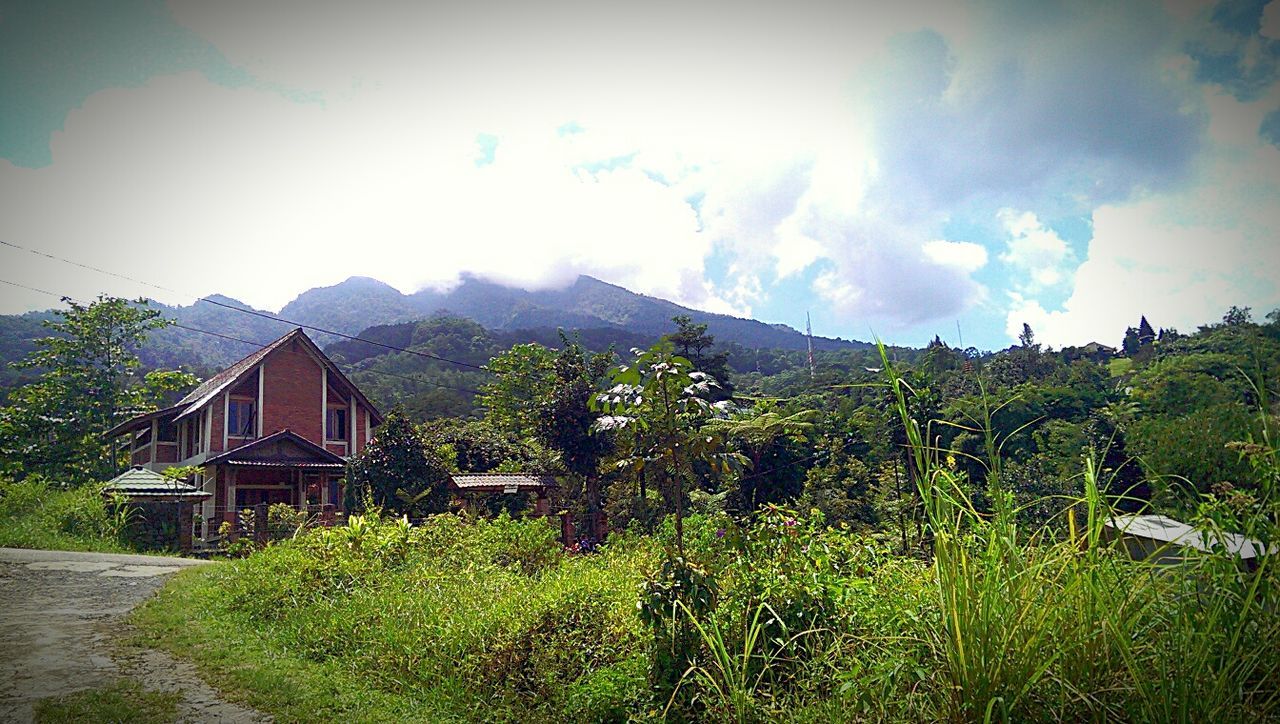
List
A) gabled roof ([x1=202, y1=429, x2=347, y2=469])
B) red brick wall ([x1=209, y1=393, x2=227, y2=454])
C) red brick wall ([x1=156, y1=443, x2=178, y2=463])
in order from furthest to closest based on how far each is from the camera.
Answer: red brick wall ([x1=156, y1=443, x2=178, y2=463])
red brick wall ([x1=209, y1=393, x2=227, y2=454])
gabled roof ([x1=202, y1=429, x2=347, y2=469])

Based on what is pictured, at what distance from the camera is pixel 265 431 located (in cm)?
2506

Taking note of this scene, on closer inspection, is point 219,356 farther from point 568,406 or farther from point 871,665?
point 871,665

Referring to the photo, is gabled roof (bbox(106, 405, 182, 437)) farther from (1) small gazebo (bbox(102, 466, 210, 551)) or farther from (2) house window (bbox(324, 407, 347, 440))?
(1) small gazebo (bbox(102, 466, 210, 551))

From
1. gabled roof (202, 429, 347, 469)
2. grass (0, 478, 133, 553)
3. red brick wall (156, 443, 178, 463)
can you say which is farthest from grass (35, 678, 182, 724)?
red brick wall (156, 443, 178, 463)

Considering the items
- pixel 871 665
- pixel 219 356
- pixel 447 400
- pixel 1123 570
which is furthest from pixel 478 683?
pixel 219 356

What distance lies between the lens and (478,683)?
16.3 ft

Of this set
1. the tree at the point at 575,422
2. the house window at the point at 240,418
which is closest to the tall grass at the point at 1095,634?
the tree at the point at 575,422

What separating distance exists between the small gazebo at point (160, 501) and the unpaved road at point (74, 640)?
5.07 metres

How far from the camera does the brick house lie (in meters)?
22.9

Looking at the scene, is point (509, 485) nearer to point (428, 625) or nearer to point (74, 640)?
point (74, 640)

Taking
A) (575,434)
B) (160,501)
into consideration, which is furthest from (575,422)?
(160,501)

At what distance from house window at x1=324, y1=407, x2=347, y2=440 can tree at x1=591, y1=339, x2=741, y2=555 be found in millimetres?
25558

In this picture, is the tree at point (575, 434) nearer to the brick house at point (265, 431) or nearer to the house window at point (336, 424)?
the brick house at point (265, 431)

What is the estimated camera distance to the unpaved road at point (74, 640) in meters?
4.79
